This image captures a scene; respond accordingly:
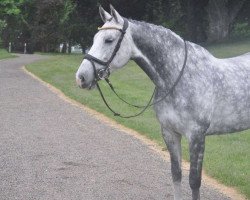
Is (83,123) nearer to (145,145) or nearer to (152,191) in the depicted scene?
(145,145)

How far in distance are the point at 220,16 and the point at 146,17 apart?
6.51 meters

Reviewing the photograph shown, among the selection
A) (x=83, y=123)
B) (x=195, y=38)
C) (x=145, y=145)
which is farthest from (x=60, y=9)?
(x=145, y=145)

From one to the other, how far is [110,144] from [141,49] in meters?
4.95

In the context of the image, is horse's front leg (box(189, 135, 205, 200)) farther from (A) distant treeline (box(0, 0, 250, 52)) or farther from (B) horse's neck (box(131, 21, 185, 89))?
(A) distant treeline (box(0, 0, 250, 52))

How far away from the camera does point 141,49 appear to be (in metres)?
5.30

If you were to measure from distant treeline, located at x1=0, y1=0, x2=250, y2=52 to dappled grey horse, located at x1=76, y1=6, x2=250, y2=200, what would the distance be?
26928 mm

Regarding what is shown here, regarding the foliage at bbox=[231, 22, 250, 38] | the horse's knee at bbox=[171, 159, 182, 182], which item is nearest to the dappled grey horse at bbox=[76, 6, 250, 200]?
the horse's knee at bbox=[171, 159, 182, 182]

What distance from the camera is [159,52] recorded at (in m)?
5.32

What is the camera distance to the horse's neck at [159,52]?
5.28m

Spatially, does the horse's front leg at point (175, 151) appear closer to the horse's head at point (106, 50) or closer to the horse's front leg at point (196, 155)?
the horse's front leg at point (196, 155)

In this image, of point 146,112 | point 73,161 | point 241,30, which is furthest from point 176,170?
point 241,30

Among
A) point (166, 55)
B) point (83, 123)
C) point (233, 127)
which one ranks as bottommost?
point (83, 123)

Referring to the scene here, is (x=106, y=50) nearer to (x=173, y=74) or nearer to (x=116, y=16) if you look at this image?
(x=116, y=16)

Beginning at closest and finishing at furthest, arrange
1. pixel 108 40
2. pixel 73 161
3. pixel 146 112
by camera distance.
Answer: pixel 108 40, pixel 73 161, pixel 146 112
